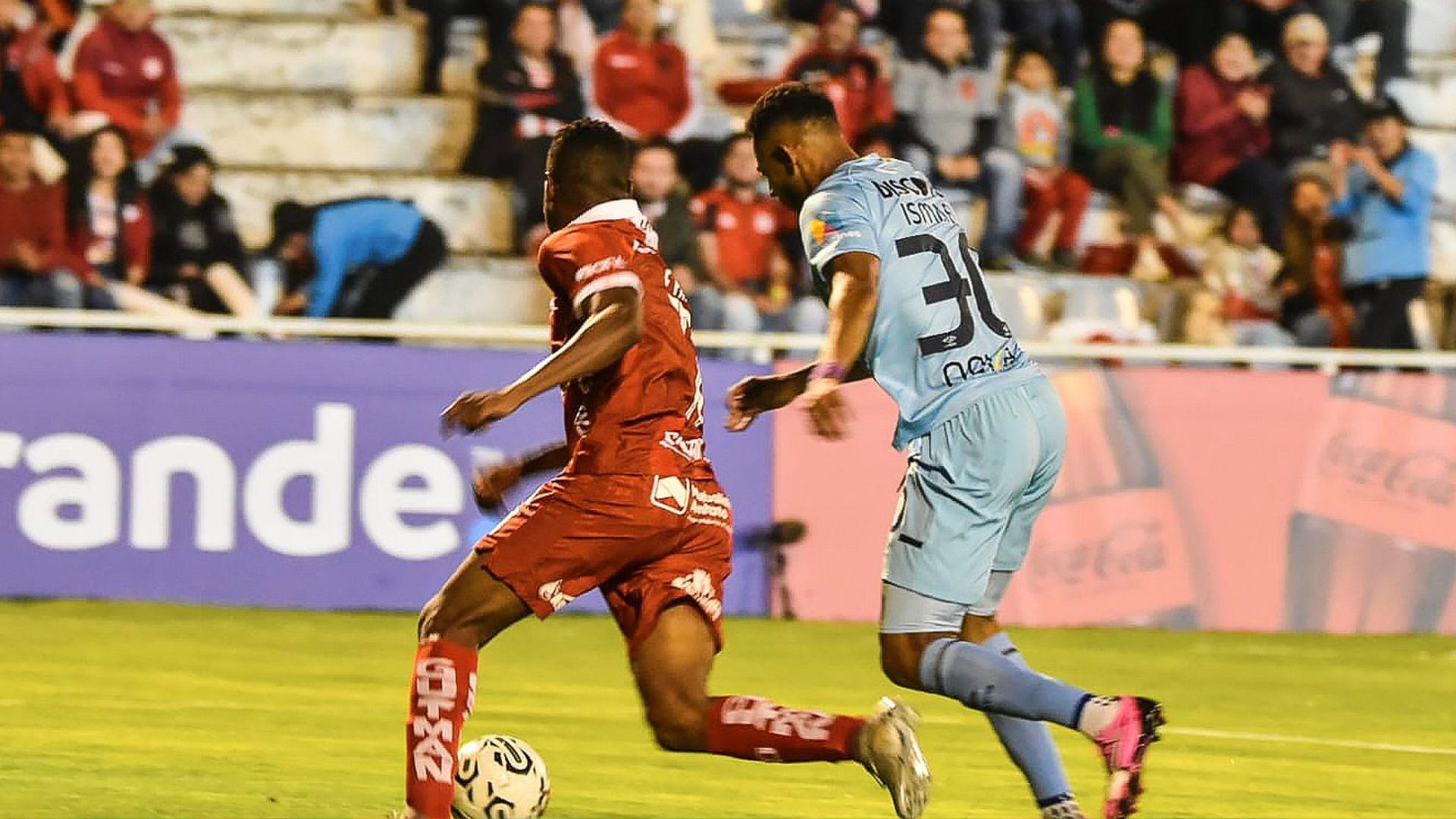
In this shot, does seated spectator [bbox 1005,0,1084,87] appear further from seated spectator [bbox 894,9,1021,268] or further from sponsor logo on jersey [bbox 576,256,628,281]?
sponsor logo on jersey [bbox 576,256,628,281]

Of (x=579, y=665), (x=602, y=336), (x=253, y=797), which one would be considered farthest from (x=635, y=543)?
(x=579, y=665)

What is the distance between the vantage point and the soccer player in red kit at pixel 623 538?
611 cm

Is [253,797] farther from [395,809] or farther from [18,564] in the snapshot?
[18,564]

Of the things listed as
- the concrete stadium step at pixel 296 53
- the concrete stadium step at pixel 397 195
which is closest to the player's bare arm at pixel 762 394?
the concrete stadium step at pixel 397 195

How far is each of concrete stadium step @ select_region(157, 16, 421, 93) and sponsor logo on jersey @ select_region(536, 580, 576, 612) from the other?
11.6m

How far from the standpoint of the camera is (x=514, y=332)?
43.5 ft

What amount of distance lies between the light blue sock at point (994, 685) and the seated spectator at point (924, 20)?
10.6 m

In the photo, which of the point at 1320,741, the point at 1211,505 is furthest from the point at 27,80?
the point at 1320,741

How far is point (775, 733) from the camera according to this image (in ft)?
20.5

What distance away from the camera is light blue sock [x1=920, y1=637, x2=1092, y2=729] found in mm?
6320

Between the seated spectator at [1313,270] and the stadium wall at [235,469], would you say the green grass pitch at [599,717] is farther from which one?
the seated spectator at [1313,270]

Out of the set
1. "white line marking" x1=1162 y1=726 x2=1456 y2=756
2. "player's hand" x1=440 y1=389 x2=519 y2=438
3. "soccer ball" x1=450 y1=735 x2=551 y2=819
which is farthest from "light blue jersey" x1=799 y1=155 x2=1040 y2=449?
"white line marking" x1=1162 y1=726 x2=1456 y2=756

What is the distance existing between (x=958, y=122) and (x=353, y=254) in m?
4.25

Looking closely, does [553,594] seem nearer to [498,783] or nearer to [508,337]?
[498,783]
